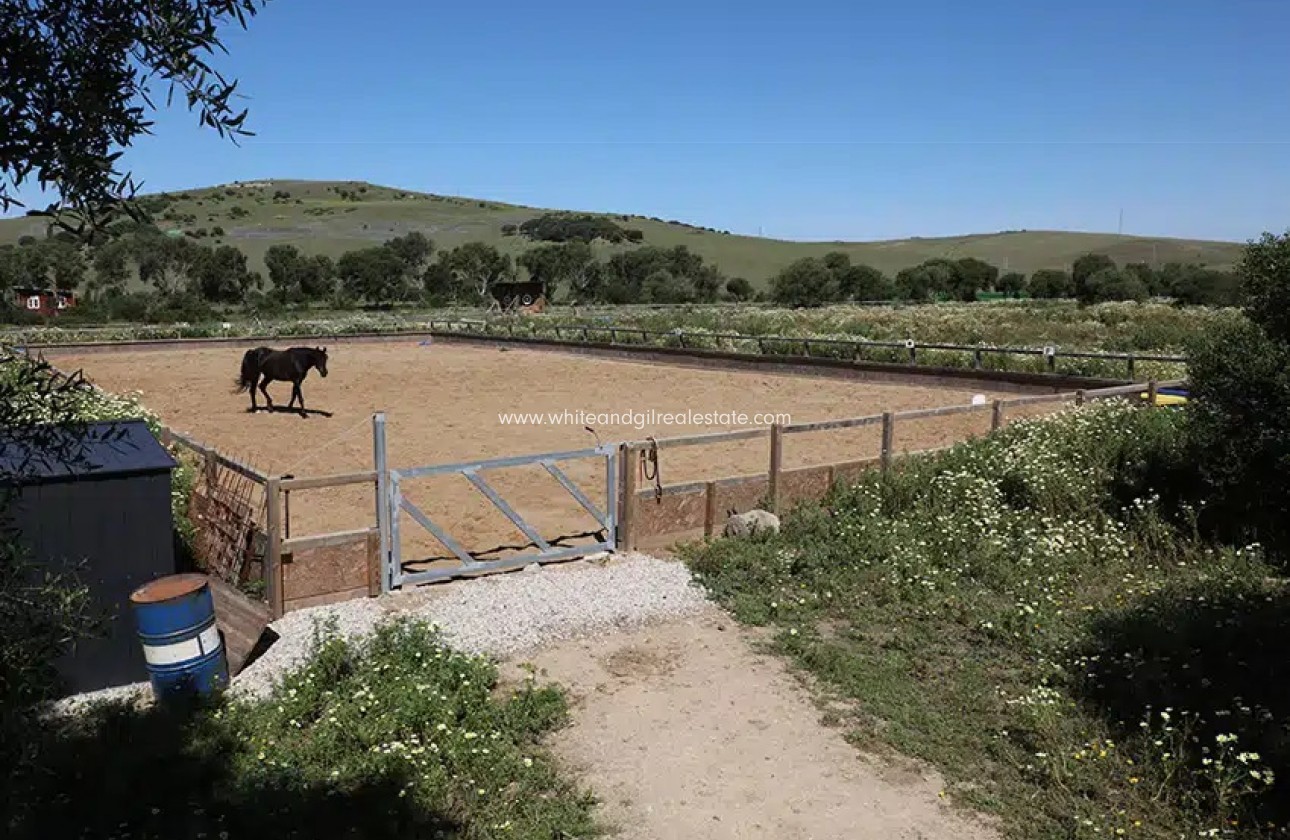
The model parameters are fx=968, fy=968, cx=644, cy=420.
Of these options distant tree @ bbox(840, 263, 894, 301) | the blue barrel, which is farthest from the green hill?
the blue barrel

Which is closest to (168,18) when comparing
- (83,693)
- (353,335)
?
(83,693)

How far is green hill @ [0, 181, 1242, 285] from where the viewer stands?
4033 inches

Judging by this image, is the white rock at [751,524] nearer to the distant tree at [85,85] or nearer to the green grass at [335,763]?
the green grass at [335,763]

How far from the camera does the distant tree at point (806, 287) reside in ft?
209

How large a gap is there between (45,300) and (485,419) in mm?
45855

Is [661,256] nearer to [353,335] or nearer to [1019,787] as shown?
[353,335]

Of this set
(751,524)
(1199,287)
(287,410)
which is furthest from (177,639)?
(1199,287)

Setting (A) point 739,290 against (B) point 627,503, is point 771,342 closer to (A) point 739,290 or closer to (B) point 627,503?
(B) point 627,503

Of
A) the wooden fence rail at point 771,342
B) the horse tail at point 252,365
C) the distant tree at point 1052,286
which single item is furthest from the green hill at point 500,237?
the horse tail at point 252,365

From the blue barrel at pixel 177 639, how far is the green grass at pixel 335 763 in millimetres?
271

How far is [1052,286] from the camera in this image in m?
64.1

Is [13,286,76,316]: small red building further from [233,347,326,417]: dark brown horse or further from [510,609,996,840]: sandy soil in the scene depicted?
[510,609,996,840]: sandy soil

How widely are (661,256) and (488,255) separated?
14.6m
